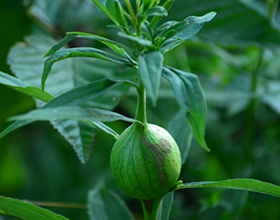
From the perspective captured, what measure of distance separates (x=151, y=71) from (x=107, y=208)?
1.28 feet

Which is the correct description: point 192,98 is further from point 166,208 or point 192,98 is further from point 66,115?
point 166,208

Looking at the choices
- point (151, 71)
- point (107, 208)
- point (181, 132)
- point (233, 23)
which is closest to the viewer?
point (151, 71)

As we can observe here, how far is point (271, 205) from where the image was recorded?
0.81 metres

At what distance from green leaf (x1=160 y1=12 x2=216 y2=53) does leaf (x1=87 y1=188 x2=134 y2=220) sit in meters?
0.34

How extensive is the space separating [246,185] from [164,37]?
0.17 m

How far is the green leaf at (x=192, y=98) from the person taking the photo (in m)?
0.28

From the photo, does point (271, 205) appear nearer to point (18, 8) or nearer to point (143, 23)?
point (143, 23)

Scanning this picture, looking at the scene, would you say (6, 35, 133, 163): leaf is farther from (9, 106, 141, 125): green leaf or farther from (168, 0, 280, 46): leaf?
(168, 0, 280, 46): leaf

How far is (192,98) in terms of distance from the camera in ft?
0.94

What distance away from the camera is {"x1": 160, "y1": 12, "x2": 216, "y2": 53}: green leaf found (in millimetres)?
324

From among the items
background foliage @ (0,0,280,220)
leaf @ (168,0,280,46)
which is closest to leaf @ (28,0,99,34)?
background foliage @ (0,0,280,220)

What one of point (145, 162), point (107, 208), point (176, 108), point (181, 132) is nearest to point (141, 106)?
point (145, 162)

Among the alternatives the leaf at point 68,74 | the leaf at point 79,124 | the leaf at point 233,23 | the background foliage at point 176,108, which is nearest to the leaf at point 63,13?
the background foliage at point 176,108

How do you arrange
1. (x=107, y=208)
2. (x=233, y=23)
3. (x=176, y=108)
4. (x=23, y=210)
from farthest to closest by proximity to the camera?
1. (x=176, y=108)
2. (x=233, y=23)
3. (x=107, y=208)
4. (x=23, y=210)
